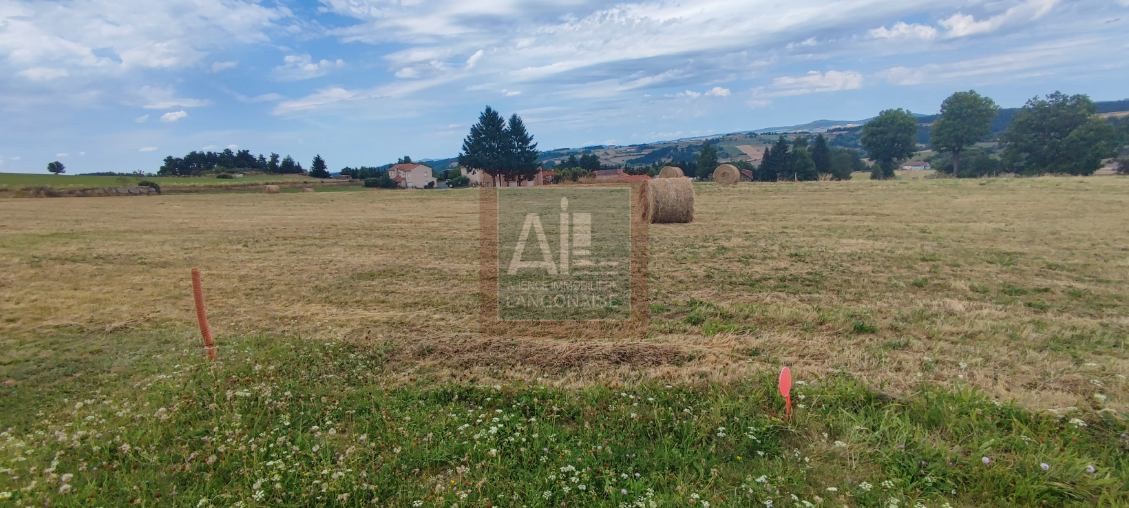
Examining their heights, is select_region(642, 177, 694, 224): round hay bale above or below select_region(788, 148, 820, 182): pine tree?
below

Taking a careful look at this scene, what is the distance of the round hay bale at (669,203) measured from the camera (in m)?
16.0

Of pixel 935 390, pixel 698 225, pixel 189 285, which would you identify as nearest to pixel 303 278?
pixel 189 285

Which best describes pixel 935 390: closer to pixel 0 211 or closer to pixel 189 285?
pixel 189 285

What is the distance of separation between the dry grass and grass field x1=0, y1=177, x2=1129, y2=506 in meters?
0.05

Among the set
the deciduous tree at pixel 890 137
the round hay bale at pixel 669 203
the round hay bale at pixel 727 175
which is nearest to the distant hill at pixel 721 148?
the deciduous tree at pixel 890 137

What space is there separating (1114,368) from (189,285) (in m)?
12.4

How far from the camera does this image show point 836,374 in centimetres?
475

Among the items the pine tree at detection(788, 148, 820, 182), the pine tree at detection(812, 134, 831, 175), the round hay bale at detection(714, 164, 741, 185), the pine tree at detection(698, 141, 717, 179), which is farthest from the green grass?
the pine tree at detection(812, 134, 831, 175)

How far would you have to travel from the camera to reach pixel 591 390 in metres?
4.63

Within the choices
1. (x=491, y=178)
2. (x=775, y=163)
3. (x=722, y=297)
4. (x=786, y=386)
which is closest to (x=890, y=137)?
(x=775, y=163)

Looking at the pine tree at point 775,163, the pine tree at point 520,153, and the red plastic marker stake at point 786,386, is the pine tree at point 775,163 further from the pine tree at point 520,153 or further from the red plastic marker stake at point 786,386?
the red plastic marker stake at point 786,386

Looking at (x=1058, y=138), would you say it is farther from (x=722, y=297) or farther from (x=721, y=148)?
(x=722, y=297)

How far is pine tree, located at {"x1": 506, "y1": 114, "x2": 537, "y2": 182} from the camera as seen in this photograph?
5809cm

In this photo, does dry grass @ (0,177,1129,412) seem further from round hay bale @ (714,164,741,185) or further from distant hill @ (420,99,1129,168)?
distant hill @ (420,99,1129,168)
